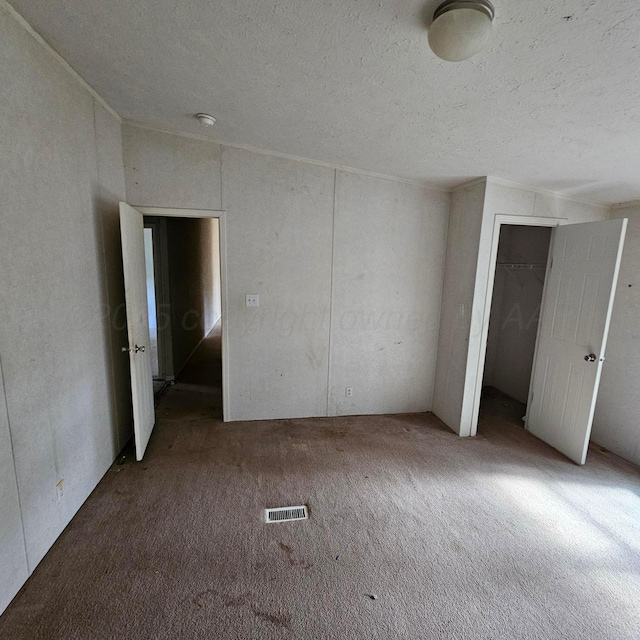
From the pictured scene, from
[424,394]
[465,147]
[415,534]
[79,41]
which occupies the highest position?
[79,41]

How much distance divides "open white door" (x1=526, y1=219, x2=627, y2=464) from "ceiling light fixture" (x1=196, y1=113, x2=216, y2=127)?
311 cm

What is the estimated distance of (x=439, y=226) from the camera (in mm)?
3432

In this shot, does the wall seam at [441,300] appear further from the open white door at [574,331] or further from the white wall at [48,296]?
the white wall at [48,296]

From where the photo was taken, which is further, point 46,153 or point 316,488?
point 316,488

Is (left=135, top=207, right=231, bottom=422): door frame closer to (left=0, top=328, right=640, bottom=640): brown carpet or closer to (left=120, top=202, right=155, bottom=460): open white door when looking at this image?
(left=120, top=202, right=155, bottom=460): open white door

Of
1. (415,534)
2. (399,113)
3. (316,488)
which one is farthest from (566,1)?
(316,488)

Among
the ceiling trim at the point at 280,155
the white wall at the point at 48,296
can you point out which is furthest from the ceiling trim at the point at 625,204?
the white wall at the point at 48,296

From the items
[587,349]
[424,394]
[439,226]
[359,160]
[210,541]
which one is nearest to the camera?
[210,541]

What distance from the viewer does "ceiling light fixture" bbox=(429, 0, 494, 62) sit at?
1.14 metres

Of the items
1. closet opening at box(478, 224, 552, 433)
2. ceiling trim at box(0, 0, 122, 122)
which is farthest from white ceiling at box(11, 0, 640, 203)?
closet opening at box(478, 224, 552, 433)

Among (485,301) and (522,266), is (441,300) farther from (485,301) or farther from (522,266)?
(522,266)

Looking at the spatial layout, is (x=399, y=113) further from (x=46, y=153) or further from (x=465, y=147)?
(x=46, y=153)

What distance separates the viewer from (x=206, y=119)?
2471 mm

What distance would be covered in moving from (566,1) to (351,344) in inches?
108
